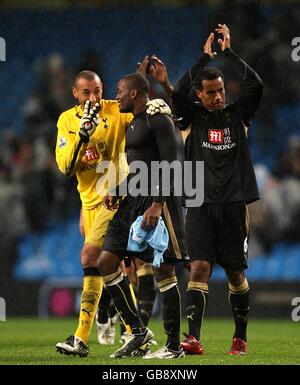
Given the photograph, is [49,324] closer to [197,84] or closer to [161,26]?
[197,84]

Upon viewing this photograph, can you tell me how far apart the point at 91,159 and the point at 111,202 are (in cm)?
45

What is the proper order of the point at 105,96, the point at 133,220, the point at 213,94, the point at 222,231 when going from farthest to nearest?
the point at 105,96, the point at 213,94, the point at 222,231, the point at 133,220

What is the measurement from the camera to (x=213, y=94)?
7242 millimetres

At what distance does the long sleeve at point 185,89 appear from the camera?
23.4 feet

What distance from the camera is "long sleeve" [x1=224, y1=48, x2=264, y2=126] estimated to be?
722 centimetres

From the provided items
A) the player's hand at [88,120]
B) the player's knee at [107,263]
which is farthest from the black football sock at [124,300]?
the player's hand at [88,120]

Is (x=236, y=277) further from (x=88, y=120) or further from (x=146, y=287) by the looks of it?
(x=88, y=120)

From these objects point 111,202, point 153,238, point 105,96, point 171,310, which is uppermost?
point 105,96

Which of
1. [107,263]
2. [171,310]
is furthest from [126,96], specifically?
[171,310]

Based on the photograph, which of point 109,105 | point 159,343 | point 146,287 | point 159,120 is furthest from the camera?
point 159,343

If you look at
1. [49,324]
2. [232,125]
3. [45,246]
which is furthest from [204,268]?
[45,246]

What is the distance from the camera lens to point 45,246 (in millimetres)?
15852

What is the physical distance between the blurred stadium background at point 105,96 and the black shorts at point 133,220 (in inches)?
256

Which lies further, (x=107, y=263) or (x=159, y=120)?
(x=107, y=263)
